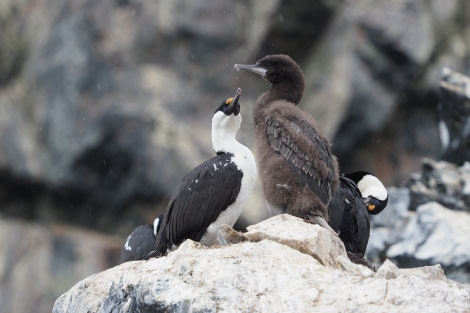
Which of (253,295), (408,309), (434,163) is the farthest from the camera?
(434,163)

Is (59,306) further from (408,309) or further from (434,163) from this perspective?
(434,163)

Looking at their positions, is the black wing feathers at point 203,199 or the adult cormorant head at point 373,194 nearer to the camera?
the black wing feathers at point 203,199

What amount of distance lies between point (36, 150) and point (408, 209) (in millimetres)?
5107

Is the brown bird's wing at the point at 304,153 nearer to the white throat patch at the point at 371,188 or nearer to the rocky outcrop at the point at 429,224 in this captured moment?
the white throat patch at the point at 371,188

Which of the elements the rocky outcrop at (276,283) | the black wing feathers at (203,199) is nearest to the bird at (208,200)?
the black wing feathers at (203,199)

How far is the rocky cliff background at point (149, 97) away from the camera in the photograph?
11859 millimetres

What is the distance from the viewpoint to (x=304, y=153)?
588 centimetres

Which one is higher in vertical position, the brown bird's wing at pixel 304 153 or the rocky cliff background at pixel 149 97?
the rocky cliff background at pixel 149 97

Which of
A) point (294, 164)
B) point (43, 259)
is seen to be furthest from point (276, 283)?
point (43, 259)

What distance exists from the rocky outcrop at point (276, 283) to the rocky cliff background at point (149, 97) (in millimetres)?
7037

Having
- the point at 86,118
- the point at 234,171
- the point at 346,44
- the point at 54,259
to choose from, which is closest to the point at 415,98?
the point at 346,44

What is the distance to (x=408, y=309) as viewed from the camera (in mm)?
3764

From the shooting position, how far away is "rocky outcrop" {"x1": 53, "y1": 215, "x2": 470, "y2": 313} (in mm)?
3863

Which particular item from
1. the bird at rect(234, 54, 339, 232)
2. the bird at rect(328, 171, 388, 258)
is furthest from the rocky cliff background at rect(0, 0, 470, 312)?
the bird at rect(234, 54, 339, 232)
